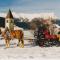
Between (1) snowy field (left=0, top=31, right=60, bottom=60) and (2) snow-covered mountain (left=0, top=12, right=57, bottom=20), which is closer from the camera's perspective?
(1) snowy field (left=0, top=31, right=60, bottom=60)

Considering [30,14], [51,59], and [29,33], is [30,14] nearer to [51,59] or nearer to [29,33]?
[29,33]

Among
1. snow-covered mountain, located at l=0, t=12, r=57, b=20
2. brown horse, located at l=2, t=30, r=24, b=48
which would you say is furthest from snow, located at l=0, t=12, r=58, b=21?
brown horse, located at l=2, t=30, r=24, b=48

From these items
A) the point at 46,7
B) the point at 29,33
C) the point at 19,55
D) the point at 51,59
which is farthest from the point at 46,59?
the point at 46,7

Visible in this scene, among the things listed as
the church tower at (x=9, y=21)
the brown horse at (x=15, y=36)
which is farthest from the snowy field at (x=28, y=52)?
the church tower at (x=9, y=21)

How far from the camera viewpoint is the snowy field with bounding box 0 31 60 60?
2860 mm

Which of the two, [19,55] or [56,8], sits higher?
[56,8]

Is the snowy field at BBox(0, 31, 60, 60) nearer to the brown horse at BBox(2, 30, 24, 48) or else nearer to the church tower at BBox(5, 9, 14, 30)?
the brown horse at BBox(2, 30, 24, 48)

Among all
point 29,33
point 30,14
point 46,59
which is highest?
point 30,14

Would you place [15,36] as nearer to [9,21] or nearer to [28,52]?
[9,21]

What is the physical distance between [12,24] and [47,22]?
425 millimetres

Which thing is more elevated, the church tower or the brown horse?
the church tower

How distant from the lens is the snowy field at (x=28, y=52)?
2860mm

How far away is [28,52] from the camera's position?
3.09 meters

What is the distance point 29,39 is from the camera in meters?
3.29
